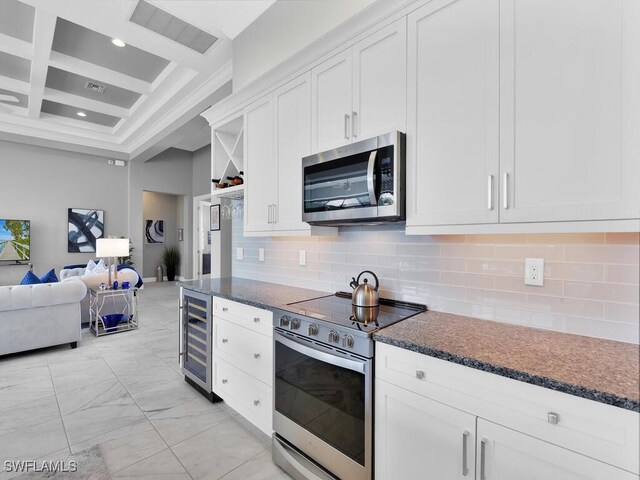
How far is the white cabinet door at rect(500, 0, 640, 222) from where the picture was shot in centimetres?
107

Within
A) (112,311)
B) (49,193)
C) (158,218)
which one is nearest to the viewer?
(112,311)

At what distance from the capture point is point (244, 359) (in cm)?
221

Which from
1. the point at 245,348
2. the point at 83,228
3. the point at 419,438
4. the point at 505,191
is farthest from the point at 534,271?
the point at 83,228

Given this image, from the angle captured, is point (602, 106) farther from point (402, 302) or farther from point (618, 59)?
point (402, 302)

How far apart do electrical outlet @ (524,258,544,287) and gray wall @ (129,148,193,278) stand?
853 centimetres

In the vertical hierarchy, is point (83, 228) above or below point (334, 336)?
above

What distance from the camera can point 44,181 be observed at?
22.6 feet

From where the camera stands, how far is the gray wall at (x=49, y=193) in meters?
6.53

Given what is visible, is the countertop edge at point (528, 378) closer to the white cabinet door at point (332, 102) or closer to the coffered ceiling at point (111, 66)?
the white cabinet door at point (332, 102)

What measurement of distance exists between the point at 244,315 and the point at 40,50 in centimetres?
391

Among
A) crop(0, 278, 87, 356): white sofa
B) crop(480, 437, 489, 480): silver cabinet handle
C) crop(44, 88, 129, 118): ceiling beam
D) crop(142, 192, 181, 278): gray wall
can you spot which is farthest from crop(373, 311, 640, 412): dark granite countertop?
crop(142, 192, 181, 278): gray wall

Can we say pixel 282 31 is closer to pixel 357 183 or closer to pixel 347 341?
pixel 357 183

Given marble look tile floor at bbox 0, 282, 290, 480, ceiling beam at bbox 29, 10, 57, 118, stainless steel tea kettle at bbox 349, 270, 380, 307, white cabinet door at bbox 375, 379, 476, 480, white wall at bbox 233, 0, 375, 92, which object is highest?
ceiling beam at bbox 29, 10, 57, 118

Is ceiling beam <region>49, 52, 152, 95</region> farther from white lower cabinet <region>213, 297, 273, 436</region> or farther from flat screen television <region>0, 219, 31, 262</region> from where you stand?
flat screen television <region>0, 219, 31, 262</region>
